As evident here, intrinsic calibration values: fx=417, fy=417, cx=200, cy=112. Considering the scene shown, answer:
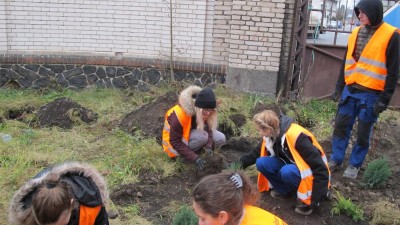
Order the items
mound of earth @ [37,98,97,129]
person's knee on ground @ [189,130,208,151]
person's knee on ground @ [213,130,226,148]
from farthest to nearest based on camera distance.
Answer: mound of earth @ [37,98,97,129] → person's knee on ground @ [213,130,226,148] → person's knee on ground @ [189,130,208,151]

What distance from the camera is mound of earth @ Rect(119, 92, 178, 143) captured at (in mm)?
5578

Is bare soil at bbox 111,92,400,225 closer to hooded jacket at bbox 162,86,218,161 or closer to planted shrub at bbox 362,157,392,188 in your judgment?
planted shrub at bbox 362,157,392,188

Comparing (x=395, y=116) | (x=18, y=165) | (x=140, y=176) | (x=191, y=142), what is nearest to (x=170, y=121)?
(x=191, y=142)

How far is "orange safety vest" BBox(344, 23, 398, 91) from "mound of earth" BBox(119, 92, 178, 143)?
2496mm

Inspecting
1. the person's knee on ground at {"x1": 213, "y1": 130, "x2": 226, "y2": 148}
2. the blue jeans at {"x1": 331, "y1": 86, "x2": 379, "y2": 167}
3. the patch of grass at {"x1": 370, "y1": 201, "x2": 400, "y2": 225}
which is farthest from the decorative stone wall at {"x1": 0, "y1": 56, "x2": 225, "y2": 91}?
the patch of grass at {"x1": 370, "y1": 201, "x2": 400, "y2": 225}

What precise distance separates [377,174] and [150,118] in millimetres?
3031

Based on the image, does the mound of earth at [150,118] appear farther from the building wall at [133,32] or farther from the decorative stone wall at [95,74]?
the building wall at [133,32]

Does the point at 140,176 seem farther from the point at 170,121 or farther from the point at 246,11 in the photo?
the point at 246,11

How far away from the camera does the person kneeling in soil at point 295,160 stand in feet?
11.2

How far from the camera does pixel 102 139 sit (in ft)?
17.9

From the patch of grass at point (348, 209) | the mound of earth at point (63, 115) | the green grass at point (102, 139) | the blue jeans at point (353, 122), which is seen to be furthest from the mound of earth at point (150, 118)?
the patch of grass at point (348, 209)

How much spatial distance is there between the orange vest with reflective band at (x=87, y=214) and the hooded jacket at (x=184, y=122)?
1895 millimetres

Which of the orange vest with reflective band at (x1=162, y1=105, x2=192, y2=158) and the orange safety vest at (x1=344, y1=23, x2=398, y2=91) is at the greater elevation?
the orange safety vest at (x1=344, y1=23, x2=398, y2=91)

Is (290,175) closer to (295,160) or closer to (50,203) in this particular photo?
(295,160)
